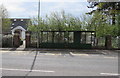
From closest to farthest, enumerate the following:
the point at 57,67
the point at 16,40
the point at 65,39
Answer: the point at 57,67 < the point at 65,39 < the point at 16,40

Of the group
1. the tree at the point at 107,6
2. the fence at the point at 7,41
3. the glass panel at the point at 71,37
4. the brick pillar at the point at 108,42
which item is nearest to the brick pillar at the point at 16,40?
the fence at the point at 7,41

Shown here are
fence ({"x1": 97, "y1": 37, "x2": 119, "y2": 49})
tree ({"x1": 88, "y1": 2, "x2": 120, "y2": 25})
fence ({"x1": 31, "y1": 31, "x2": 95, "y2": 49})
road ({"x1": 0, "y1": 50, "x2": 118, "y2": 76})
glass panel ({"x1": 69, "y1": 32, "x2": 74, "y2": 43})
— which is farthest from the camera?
glass panel ({"x1": 69, "y1": 32, "x2": 74, "y2": 43})

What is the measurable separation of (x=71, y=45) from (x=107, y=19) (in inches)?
298

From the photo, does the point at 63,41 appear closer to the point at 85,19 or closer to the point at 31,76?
the point at 85,19

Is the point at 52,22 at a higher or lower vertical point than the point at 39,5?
lower

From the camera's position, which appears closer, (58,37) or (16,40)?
(58,37)

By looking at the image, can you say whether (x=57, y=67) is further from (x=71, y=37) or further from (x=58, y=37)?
(x=71, y=37)

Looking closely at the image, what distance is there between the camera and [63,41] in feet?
78.1

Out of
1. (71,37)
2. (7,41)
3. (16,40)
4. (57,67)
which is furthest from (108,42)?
(57,67)

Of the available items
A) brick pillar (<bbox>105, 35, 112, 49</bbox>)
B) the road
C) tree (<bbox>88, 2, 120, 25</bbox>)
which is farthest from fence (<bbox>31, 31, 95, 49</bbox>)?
the road

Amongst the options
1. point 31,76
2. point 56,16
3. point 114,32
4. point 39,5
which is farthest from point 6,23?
point 31,76

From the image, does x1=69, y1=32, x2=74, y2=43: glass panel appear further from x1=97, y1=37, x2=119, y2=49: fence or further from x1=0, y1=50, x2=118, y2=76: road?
x1=0, y1=50, x2=118, y2=76: road

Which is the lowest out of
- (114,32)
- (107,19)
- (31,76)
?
(31,76)

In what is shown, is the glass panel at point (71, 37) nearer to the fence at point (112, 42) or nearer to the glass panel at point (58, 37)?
the glass panel at point (58, 37)
